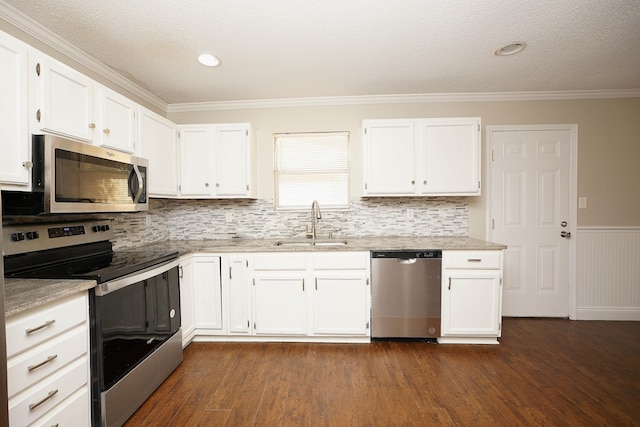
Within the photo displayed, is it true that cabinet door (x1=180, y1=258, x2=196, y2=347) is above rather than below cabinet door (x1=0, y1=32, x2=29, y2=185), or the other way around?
below

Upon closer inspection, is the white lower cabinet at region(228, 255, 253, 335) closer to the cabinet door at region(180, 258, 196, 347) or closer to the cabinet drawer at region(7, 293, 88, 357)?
the cabinet door at region(180, 258, 196, 347)

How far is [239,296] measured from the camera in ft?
8.57

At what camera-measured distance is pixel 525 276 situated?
3.15m

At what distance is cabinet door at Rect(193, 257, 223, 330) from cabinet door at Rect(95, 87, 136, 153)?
111cm

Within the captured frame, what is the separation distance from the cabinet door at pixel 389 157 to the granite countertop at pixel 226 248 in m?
0.54

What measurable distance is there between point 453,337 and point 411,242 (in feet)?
3.00

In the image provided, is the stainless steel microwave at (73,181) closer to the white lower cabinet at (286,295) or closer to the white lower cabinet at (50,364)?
the white lower cabinet at (50,364)

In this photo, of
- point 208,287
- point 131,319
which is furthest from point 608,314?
point 131,319

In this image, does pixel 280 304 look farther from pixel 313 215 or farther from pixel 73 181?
pixel 73 181

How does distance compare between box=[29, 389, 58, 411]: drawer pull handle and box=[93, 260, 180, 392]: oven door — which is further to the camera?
box=[93, 260, 180, 392]: oven door

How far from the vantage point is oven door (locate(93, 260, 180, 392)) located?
1504 mm

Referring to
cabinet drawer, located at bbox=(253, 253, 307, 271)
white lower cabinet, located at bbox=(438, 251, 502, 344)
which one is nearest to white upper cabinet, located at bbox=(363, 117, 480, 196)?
white lower cabinet, located at bbox=(438, 251, 502, 344)

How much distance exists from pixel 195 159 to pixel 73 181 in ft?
4.52

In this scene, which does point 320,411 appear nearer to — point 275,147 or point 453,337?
point 453,337
